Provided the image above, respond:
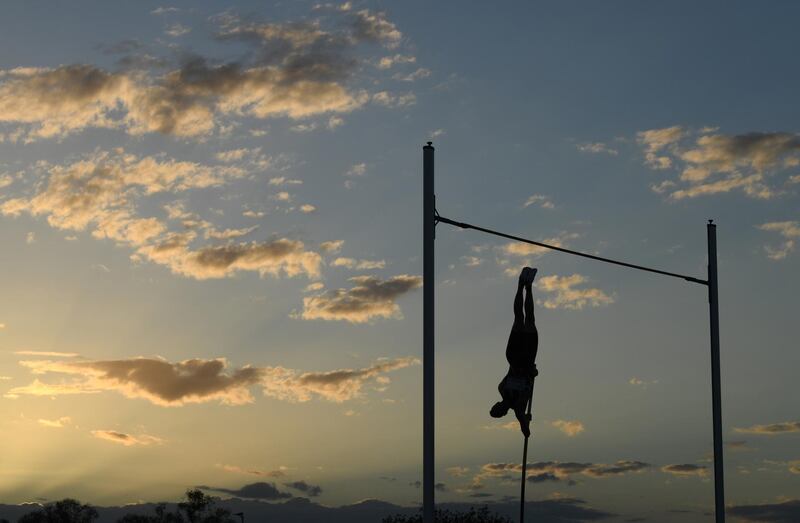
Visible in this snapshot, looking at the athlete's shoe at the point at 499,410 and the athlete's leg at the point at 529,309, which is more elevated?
the athlete's leg at the point at 529,309

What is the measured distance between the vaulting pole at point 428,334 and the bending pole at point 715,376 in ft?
31.3

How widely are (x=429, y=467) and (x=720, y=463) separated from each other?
9.97 meters

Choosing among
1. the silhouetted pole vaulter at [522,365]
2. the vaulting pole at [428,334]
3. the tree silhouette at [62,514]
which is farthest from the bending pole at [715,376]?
Answer: the tree silhouette at [62,514]

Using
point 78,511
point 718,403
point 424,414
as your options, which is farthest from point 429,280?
point 78,511

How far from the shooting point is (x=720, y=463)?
26.8 meters

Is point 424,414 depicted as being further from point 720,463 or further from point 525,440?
point 720,463

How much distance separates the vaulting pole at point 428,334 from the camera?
19.4m

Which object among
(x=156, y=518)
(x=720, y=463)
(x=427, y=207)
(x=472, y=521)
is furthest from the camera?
(x=156, y=518)

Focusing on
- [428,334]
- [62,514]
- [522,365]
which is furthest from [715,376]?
[62,514]

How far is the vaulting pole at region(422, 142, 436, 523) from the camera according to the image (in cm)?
1941

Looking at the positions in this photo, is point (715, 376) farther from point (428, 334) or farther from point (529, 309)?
point (428, 334)

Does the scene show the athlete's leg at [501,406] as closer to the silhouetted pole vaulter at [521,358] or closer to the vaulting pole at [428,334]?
the silhouetted pole vaulter at [521,358]

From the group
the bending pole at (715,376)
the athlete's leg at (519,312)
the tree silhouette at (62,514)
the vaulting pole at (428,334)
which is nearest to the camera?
the vaulting pole at (428,334)

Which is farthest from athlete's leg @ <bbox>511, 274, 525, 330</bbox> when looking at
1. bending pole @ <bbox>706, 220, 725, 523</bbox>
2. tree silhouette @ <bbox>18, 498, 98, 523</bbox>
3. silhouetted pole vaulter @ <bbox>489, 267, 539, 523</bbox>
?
tree silhouette @ <bbox>18, 498, 98, 523</bbox>
